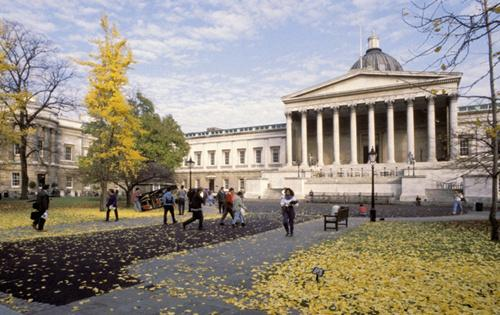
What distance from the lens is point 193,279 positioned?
7.37m

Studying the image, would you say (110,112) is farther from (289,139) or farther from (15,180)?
(15,180)

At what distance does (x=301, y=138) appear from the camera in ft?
182

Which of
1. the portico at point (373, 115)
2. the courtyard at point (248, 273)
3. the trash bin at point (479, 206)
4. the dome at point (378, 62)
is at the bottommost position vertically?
the trash bin at point (479, 206)

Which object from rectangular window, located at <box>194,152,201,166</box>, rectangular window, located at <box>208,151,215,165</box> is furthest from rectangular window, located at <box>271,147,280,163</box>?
rectangular window, located at <box>194,152,201,166</box>

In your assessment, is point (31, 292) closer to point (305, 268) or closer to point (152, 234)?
point (305, 268)

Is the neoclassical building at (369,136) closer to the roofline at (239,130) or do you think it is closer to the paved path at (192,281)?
the roofline at (239,130)

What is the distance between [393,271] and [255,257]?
3.53m

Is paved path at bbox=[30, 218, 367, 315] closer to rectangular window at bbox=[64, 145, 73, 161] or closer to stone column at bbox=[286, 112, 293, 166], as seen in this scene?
stone column at bbox=[286, 112, 293, 166]

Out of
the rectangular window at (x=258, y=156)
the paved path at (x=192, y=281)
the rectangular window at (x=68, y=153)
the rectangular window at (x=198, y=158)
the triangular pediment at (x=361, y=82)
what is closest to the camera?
the paved path at (x=192, y=281)

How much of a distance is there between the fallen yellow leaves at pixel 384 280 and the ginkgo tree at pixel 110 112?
63.1 ft

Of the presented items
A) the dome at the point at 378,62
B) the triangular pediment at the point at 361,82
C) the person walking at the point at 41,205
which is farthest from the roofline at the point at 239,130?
A: the person walking at the point at 41,205

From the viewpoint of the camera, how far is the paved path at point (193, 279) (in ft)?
18.3

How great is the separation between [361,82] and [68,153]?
49.4m

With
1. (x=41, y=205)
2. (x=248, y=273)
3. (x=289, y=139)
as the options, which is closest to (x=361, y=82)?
(x=289, y=139)
